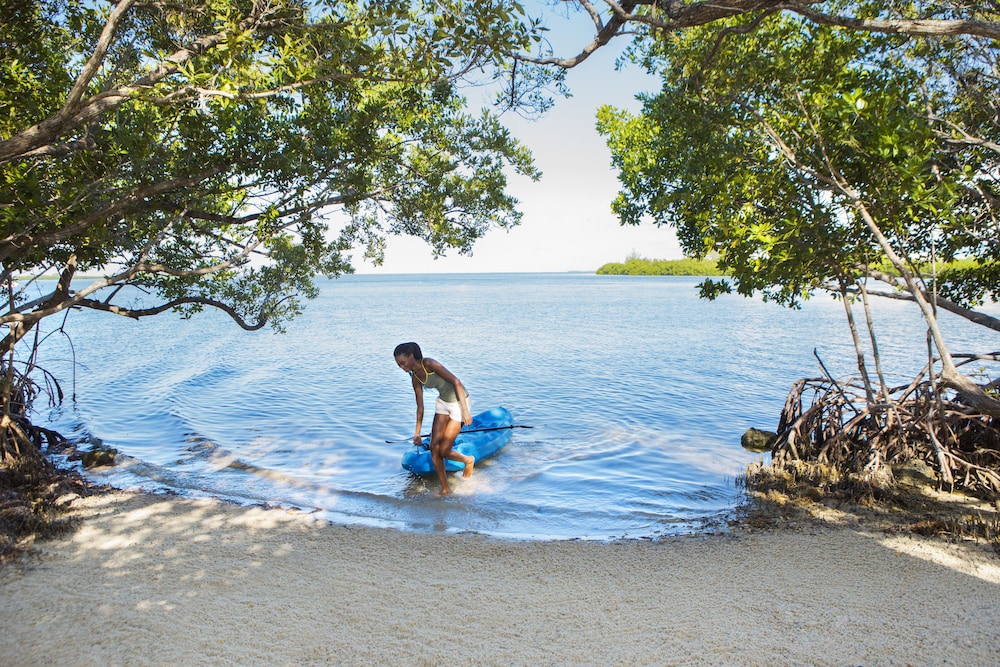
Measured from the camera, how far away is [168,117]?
5977 mm

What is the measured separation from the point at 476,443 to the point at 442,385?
2.43 m

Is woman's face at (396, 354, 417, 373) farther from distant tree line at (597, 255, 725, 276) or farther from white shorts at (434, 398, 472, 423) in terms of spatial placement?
distant tree line at (597, 255, 725, 276)

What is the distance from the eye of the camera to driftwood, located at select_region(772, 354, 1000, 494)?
272 inches

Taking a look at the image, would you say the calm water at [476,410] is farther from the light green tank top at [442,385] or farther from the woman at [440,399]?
the light green tank top at [442,385]

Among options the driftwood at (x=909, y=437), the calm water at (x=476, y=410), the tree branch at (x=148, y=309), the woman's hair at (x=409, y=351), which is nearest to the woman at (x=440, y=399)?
the woman's hair at (x=409, y=351)

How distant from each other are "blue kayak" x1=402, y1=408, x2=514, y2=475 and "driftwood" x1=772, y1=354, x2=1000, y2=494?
4.15 m

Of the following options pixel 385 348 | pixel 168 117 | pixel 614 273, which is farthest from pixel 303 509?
pixel 614 273

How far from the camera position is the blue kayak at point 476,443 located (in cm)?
849

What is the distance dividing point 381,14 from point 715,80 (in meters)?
4.09

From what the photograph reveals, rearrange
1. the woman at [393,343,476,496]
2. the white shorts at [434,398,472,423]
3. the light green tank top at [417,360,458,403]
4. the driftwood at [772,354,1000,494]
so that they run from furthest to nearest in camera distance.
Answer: the white shorts at [434,398,472,423]
the light green tank top at [417,360,458,403]
the woman at [393,343,476,496]
the driftwood at [772,354,1000,494]

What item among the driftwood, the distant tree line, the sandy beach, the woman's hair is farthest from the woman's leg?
the distant tree line

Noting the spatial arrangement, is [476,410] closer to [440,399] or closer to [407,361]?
[440,399]

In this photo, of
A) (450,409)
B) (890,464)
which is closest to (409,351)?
(450,409)

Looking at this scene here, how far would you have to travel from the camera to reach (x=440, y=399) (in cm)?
766
